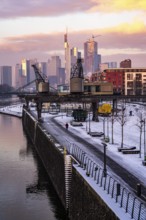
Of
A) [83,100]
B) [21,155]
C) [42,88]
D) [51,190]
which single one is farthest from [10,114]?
[51,190]

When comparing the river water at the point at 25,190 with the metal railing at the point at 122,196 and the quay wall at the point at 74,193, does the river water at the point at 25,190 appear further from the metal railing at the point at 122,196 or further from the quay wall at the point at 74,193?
the metal railing at the point at 122,196

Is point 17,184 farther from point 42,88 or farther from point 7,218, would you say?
point 42,88

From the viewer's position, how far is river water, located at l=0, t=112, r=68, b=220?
34.7m

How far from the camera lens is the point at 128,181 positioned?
2888cm

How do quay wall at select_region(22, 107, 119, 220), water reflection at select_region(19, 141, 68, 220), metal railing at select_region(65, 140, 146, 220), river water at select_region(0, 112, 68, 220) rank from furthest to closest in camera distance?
water reflection at select_region(19, 141, 68, 220) → river water at select_region(0, 112, 68, 220) → quay wall at select_region(22, 107, 119, 220) → metal railing at select_region(65, 140, 146, 220)

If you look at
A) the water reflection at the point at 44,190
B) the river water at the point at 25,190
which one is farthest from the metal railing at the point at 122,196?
the river water at the point at 25,190

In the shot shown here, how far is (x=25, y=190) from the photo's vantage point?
41.7 meters

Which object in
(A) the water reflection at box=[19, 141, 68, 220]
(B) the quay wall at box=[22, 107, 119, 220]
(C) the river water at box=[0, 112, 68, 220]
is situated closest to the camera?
(B) the quay wall at box=[22, 107, 119, 220]

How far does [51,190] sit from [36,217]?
8.28 metres

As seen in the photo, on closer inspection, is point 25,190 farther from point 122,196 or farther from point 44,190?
point 122,196

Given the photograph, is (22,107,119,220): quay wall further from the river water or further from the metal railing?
the river water

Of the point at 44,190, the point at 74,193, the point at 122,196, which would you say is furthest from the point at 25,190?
the point at 122,196

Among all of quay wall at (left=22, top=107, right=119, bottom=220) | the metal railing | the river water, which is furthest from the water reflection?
the metal railing

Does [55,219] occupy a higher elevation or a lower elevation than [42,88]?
lower
